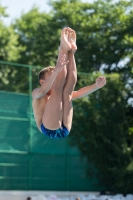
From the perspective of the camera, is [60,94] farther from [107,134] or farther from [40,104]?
[107,134]

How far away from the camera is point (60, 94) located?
675 cm

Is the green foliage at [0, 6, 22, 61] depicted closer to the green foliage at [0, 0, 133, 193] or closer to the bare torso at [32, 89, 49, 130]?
the green foliage at [0, 0, 133, 193]

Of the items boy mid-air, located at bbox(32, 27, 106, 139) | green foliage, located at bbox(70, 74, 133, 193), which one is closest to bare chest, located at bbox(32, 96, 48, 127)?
boy mid-air, located at bbox(32, 27, 106, 139)

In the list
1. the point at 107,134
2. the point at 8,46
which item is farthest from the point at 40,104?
the point at 8,46

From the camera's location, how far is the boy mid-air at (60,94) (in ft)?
21.7

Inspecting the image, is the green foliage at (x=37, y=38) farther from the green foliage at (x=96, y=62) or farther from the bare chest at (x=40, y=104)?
the bare chest at (x=40, y=104)

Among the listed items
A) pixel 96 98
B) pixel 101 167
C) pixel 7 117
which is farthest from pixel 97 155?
pixel 7 117

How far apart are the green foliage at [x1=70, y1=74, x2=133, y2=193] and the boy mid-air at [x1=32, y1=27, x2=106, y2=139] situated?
285 inches

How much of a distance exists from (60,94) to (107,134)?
25.8 feet

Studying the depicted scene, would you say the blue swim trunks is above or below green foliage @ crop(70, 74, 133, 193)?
above

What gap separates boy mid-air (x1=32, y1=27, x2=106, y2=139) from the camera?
660cm

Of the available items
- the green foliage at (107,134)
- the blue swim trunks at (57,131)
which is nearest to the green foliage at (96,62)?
the green foliage at (107,134)

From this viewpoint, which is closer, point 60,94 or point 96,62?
point 60,94

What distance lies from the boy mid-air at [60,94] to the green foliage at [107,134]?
7227mm
